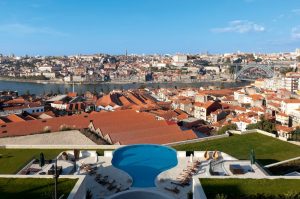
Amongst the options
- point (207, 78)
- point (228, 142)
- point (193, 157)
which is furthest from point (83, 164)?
point (207, 78)

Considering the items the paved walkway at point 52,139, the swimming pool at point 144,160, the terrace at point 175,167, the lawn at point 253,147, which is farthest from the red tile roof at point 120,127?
the terrace at point 175,167

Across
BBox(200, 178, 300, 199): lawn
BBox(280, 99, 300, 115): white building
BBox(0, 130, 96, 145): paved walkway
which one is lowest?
BBox(280, 99, 300, 115): white building

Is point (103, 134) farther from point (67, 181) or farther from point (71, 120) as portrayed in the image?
point (67, 181)

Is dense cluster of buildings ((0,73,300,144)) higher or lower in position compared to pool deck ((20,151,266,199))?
lower

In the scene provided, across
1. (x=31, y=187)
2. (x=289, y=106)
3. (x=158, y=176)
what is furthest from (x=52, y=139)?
(x=289, y=106)

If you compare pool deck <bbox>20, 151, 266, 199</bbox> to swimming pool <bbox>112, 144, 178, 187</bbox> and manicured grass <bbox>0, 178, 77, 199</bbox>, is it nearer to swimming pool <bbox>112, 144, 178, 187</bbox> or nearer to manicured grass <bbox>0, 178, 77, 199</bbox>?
swimming pool <bbox>112, 144, 178, 187</bbox>

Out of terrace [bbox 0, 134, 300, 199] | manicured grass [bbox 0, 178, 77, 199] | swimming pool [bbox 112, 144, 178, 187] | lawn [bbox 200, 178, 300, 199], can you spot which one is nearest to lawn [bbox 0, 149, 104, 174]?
terrace [bbox 0, 134, 300, 199]

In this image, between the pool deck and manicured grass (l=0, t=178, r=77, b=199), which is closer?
manicured grass (l=0, t=178, r=77, b=199)
